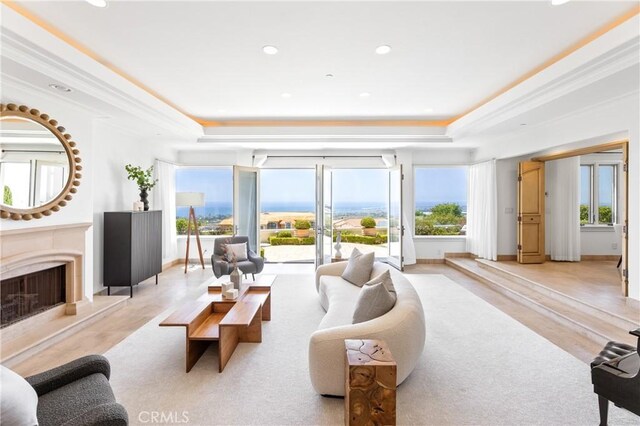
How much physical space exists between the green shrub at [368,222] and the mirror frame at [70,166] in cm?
665

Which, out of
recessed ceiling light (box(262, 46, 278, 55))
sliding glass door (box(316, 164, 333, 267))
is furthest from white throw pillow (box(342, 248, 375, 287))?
recessed ceiling light (box(262, 46, 278, 55))

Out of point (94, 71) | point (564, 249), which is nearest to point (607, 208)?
point (564, 249)

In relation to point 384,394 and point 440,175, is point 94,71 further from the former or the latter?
point 440,175

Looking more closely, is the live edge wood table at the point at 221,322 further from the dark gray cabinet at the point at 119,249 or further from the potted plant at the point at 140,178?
the potted plant at the point at 140,178

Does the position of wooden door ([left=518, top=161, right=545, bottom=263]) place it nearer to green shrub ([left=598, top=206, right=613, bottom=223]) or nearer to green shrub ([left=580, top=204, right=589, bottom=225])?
green shrub ([left=580, top=204, right=589, bottom=225])

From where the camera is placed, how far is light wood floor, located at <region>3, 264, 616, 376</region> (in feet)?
9.70

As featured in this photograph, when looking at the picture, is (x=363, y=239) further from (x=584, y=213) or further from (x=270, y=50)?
(x=270, y=50)

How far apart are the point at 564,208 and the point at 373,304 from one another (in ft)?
19.8

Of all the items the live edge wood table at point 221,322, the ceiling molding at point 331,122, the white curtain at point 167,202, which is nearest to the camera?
the live edge wood table at point 221,322

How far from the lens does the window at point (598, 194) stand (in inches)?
271

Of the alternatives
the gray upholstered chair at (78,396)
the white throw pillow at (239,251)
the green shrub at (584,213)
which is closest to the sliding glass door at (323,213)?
the white throw pillow at (239,251)

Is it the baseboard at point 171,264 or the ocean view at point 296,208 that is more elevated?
the ocean view at point 296,208

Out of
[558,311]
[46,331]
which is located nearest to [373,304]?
[558,311]

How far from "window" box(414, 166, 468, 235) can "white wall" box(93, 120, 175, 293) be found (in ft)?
18.9
